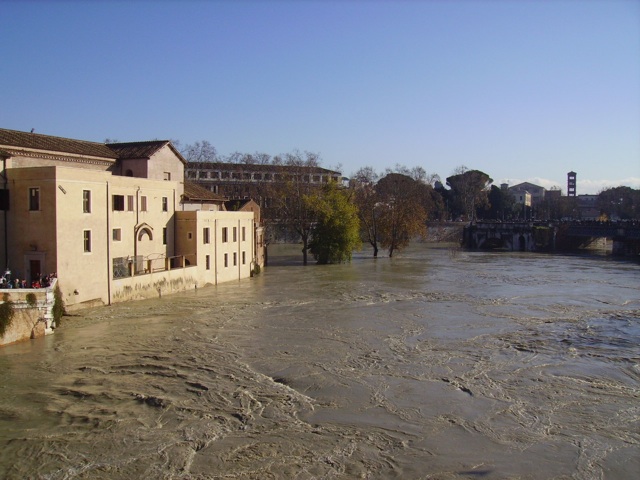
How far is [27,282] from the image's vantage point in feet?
82.1

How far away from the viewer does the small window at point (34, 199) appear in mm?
25484

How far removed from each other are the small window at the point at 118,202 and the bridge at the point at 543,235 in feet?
194

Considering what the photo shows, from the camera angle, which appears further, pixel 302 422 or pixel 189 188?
pixel 189 188

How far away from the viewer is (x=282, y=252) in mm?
69250

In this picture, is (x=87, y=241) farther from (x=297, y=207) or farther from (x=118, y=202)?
(x=297, y=207)

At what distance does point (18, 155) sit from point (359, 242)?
34720mm

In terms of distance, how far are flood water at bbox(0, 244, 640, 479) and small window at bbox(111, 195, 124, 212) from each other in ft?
17.7

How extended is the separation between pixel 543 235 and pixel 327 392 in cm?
6782

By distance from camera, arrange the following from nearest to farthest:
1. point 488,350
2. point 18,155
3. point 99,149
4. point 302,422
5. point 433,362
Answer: point 302,422 → point 433,362 → point 488,350 → point 18,155 → point 99,149

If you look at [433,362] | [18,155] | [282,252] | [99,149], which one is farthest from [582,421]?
[282,252]

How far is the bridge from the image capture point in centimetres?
7025

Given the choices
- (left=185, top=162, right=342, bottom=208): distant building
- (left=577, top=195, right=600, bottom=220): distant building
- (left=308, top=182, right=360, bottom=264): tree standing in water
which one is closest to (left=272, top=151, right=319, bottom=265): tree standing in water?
(left=308, top=182, right=360, bottom=264): tree standing in water

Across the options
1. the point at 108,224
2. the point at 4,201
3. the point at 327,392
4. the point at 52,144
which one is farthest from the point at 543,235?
the point at 327,392

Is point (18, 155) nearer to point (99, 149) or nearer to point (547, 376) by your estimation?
point (99, 149)
